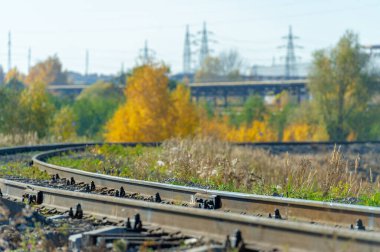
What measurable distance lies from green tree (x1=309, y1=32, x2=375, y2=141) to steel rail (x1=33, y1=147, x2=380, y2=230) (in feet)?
184

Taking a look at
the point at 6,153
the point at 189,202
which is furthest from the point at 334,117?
the point at 189,202

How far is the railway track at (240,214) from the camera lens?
18.0ft

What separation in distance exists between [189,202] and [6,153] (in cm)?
1204

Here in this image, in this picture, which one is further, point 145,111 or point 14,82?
point 145,111

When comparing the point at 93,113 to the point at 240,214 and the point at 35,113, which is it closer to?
the point at 35,113

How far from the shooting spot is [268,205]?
8789 millimetres

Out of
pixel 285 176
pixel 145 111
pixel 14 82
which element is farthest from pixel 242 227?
pixel 145 111

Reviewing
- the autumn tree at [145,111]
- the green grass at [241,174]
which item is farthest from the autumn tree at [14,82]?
the green grass at [241,174]

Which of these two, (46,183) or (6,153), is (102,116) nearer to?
(6,153)

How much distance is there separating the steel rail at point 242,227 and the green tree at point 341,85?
59479 millimetres

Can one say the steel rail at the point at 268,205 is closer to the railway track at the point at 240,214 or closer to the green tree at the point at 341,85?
the railway track at the point at 240,214

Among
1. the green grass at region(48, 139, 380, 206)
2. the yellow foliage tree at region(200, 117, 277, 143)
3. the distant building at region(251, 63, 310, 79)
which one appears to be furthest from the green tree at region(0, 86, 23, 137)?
the distant building at region(251, 63, 310, 79)

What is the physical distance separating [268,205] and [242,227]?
283 cm

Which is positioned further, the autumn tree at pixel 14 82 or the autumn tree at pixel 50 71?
the autumn tree at pixel 50 71
